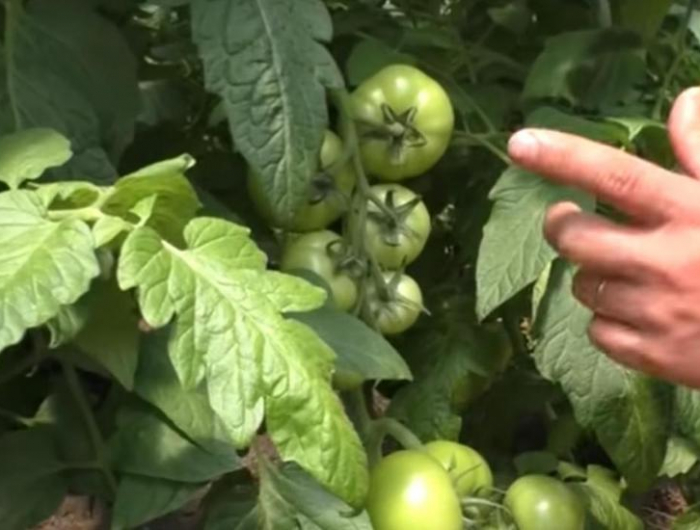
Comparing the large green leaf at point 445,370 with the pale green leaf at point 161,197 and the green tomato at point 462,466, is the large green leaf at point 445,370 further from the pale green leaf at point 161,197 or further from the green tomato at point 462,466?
the pale green leaf at point 161,197

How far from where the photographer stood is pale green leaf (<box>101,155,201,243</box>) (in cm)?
64

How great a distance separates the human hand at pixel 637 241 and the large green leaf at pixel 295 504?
7.8 inches

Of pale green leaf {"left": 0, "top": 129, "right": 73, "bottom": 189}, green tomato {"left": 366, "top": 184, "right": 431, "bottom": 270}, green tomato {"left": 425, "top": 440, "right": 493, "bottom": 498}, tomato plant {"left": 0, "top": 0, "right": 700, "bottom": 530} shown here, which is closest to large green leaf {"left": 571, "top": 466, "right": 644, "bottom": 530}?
tomato plant {"left": 0, "top": 0, "right": 700, "bottom": 530}

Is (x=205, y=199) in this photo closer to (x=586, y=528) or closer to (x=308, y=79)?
(x=308, y=79)

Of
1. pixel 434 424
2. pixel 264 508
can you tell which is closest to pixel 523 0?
pixel 434 424

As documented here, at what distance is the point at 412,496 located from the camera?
2.54ft

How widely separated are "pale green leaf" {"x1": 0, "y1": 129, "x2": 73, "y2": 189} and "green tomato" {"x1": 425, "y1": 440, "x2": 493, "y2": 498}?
284 mm

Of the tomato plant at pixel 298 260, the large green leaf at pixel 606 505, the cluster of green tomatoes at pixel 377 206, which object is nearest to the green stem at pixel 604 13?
the tomato plant at pixel 298 260


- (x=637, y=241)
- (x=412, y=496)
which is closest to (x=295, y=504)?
(x=412, y=496)

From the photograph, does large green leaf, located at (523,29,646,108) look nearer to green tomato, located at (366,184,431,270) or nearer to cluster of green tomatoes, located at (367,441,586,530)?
green tomato, located at (366,184,431,270)

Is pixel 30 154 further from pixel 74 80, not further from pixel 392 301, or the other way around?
pixel 392 301

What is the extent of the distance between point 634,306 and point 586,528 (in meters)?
0.37

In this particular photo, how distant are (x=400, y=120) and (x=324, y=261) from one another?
94 mm

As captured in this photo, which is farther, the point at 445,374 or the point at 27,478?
the point at 445,374
